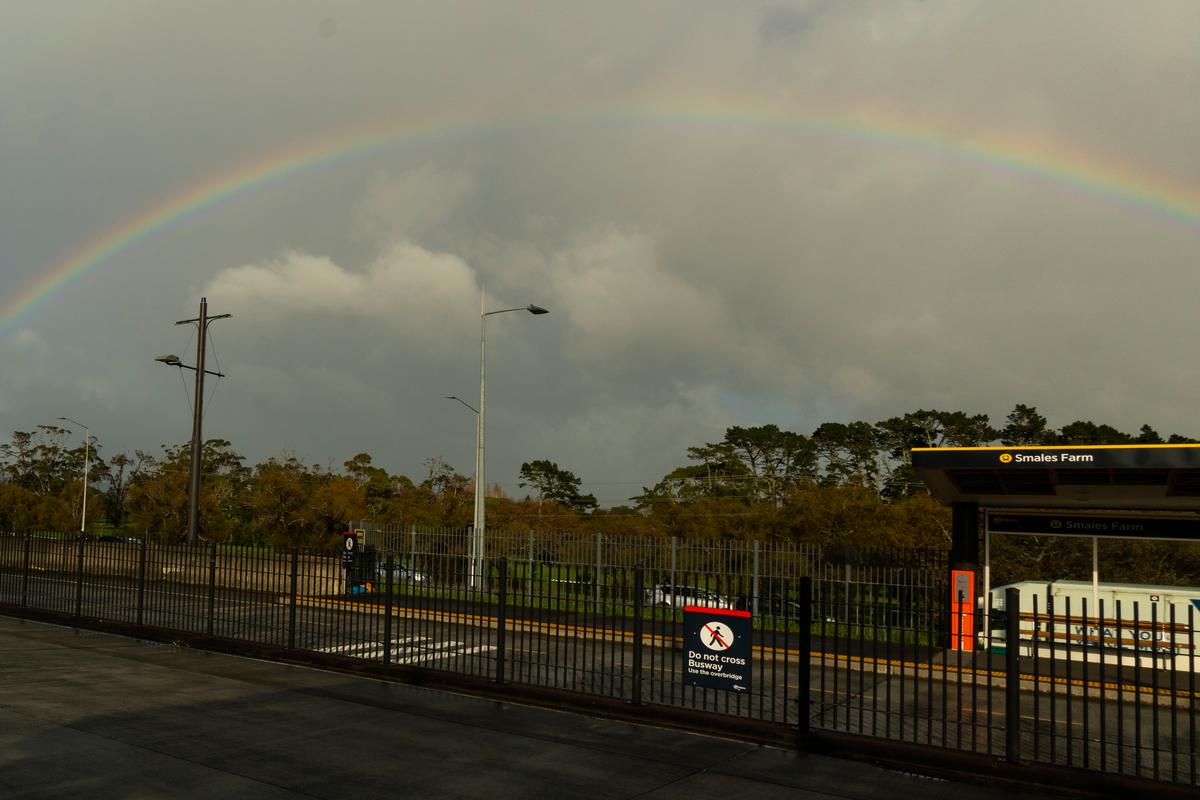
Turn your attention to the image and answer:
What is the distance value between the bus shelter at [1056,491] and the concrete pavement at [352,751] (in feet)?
23.9

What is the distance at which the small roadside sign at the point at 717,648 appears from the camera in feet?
34.0

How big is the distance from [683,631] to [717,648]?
0.80 m

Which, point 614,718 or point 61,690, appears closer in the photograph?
point 614,718

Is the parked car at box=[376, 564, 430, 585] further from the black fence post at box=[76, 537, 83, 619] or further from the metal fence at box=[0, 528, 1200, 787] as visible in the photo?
the black fence post at box=[76, 537, 83, 619]

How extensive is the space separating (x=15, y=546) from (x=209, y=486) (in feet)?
150

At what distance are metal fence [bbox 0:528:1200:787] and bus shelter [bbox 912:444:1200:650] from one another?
5.19 feet

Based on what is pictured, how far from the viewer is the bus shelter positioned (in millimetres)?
15750

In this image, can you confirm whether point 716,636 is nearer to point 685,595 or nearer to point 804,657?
point 685,595

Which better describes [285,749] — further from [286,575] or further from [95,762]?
[286,575]

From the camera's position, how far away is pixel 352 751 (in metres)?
9.23

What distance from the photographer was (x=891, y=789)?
834cm

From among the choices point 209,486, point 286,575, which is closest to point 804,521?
point 286,575

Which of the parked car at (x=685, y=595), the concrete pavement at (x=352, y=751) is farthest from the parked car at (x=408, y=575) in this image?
the parked car at (x=685, y=595)

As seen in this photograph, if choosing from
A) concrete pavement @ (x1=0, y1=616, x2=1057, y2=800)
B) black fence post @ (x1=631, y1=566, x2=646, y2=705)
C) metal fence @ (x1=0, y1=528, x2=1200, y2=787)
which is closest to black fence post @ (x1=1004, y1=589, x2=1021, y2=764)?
metal fence @ (x1=0, y1=528, x2=1200, y2=787)
